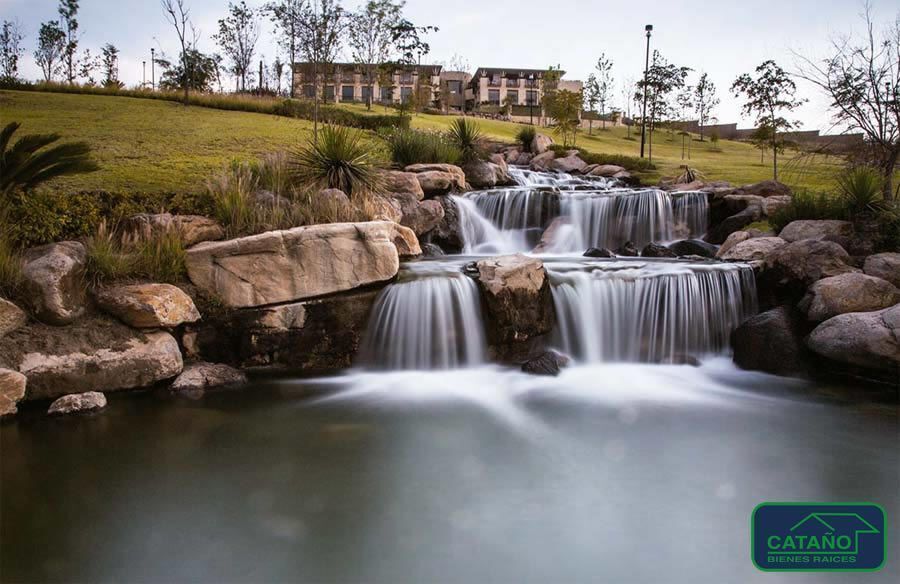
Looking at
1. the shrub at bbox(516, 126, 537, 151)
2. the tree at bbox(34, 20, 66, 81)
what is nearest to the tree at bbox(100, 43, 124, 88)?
the tree at bbox(34, 20, 66, 81)

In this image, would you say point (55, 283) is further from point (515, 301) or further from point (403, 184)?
point (403, 184)

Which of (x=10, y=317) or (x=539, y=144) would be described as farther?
(x=539, y=144)

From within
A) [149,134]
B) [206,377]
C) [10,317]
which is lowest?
[206,377]

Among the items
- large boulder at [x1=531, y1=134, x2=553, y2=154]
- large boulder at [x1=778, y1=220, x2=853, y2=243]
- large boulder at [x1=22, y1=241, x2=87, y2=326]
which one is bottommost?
large boulder at [x1=22, y1=241, x2=87, y2=326]

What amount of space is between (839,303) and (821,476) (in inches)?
148

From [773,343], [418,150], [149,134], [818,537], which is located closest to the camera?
[818,537]

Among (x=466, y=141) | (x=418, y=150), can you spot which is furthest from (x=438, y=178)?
(x=466, y=141)

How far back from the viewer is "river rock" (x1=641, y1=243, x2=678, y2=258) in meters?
12.0

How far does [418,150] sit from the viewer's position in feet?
50.4

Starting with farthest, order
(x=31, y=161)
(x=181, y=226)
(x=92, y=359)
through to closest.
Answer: (x=181, y=226) < (x=31, y=161) < (x=92, y=359)

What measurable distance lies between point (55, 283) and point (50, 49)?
45.7 meters

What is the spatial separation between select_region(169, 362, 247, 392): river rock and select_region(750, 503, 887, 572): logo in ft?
19.2

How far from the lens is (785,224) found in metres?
11.4

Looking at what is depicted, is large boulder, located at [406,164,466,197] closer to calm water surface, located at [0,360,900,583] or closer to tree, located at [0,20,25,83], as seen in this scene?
calm water surface, located at [0,360,900,583]
